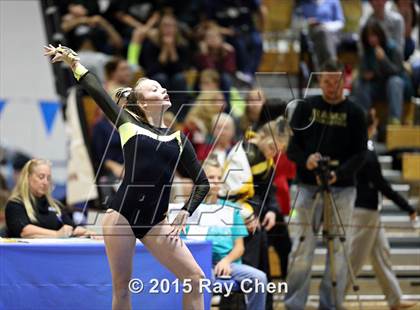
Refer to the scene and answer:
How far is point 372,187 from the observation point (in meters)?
10.4

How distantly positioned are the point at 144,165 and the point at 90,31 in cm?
668

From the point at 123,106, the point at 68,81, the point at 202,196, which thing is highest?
the point at 123,106

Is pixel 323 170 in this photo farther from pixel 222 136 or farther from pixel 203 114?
pixel 203 114

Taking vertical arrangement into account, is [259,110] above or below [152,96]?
below

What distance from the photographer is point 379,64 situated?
1248 centimetres

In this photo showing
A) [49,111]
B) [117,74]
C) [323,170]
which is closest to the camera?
[323,170]

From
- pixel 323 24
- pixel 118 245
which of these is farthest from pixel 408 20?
pixel 118 245

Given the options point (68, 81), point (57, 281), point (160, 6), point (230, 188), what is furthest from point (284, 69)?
point (57, 281)

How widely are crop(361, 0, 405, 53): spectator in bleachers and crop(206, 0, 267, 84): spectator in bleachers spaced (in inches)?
65.0

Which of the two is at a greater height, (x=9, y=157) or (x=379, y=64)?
(x=379, y=64)

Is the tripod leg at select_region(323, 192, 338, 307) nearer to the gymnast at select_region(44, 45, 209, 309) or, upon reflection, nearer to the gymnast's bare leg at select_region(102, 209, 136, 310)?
the gymnast at select_region(44, 45, 209, 309)

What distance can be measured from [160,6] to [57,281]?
6.29 metres

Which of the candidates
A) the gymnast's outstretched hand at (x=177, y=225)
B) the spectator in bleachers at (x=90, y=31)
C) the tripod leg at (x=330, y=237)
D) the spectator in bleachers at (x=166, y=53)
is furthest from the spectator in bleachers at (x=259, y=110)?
the spectator in bleachers at (x=90, y=31)

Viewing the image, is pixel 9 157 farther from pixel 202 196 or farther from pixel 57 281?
pixel 202 196
